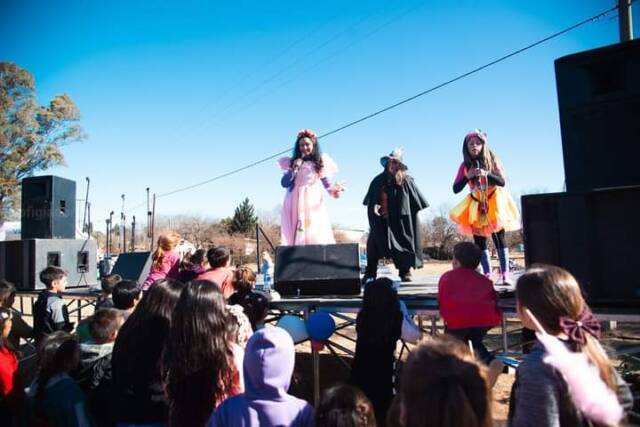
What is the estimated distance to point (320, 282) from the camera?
4.56 m

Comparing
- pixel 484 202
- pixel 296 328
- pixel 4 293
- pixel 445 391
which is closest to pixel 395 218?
pixel 484 202

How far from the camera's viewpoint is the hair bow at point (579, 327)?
146cm

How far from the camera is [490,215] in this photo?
4535 mm

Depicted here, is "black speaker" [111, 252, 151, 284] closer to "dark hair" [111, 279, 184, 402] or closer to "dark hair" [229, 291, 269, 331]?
"dark hair" [229, 291, 269, 331]

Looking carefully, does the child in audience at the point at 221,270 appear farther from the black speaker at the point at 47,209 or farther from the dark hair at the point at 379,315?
the black speaker at the point at 47,209

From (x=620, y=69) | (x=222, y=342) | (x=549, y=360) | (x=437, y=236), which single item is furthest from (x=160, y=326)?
(x=437, y=236)

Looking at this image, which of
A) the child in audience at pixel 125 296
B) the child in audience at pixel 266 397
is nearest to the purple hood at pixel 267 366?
the child in audience at pixel 266 397

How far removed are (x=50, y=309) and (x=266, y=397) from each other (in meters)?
3.76

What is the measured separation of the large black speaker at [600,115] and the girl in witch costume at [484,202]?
1146mm

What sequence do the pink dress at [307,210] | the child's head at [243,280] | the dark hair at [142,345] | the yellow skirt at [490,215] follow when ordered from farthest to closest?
the pink dress at [307,210], the yellow skirt at [490,215], the child's head at [243,280], the dark hair at [142,345]

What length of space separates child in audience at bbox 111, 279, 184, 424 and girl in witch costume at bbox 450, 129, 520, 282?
3.47 m

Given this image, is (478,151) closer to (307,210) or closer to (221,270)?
(307,210)

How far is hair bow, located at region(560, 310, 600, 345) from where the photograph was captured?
1455mm

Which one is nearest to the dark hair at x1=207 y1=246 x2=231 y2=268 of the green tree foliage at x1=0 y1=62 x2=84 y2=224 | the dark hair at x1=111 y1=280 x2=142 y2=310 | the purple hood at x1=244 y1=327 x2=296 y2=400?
the dark hair at x1=111 y1=280 x2=142 y2=310
